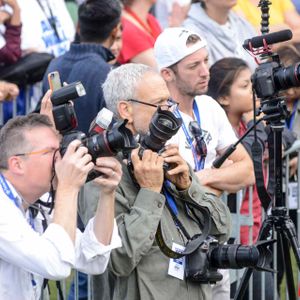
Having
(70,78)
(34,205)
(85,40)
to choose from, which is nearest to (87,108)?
(70,78)

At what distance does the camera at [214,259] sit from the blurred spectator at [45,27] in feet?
9.61

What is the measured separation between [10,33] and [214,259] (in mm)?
2851

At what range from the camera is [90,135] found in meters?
4.82

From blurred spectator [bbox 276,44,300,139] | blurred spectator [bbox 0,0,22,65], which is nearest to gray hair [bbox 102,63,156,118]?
blurred spectator [bbox 0,0,22,65]

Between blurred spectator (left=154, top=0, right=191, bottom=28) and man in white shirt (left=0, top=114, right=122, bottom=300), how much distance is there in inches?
158

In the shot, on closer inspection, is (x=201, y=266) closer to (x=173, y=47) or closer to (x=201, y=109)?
(x=201, y=109)

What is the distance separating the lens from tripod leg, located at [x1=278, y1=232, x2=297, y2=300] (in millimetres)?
5848

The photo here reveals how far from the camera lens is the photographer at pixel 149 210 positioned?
200 inches

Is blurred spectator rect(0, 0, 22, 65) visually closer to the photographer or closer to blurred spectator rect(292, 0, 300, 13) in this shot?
the photographer

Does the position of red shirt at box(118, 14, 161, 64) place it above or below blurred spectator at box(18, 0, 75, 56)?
below

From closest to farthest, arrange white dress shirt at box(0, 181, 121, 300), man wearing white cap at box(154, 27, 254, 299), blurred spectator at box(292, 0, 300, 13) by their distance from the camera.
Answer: white dress shirt at box(0, 181, 121, 300), man wearing white cap at box(154, 27, 254, 299), blurred spectator at box(292, 0, 300, 13)

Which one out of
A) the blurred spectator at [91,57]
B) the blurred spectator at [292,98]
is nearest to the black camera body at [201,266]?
the blurred spectator at [91,57]

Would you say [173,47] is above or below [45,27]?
above

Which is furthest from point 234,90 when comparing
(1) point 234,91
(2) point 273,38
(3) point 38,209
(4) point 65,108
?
(4) point 65,108
